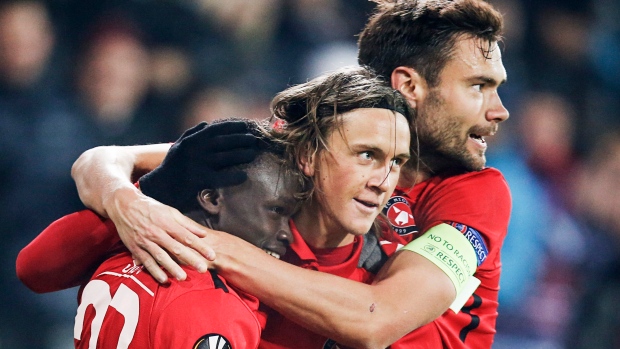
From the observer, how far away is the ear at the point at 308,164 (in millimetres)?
2316

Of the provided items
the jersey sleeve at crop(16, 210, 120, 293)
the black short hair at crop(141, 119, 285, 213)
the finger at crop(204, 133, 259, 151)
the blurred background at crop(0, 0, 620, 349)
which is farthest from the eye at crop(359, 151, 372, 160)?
the blurred background at crop(0, 0, 620, 349)

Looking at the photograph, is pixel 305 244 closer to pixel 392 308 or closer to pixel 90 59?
pixel 392 308

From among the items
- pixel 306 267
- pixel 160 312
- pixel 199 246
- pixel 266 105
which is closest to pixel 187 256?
pixel 199 246

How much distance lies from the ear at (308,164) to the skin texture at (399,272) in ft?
0.62

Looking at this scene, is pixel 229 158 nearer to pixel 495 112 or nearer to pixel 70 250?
pixel 70 250

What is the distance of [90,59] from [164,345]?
2.79 m

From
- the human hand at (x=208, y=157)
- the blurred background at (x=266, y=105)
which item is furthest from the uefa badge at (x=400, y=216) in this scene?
the blurred background at (x=266, y=105)

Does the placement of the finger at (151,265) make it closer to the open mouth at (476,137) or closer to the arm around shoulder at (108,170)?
the arm around shoulder at (108,170)

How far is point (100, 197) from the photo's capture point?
230 cm

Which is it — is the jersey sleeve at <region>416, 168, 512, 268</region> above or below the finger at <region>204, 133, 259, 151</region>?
below

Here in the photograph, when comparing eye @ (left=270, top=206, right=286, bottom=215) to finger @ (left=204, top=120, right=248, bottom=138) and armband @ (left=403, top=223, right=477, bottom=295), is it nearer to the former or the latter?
finger @ (left=204, top=120, right=248, bottom=138)

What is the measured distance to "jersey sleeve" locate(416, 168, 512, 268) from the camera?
2.46 m

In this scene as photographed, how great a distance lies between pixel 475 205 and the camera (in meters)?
2.48

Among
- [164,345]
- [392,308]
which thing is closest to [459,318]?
[392,308]
